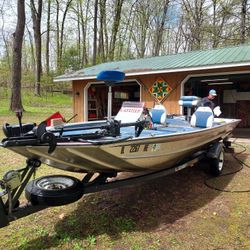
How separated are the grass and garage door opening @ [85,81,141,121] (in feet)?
32.5

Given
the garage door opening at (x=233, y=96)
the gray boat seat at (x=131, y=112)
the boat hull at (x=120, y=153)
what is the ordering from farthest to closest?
1. the garage door opening at (x=233, y=96)
2. the gray boat seat at (x=131, y=112)
3. the boat hull at (x=120, y=153)

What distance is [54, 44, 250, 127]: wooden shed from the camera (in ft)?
32.0

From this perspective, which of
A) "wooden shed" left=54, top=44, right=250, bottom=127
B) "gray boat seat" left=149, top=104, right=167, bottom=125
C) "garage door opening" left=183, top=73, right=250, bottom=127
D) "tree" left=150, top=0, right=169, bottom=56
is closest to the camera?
"gray boat seat" left=149, top=104, right=167, bottom=125

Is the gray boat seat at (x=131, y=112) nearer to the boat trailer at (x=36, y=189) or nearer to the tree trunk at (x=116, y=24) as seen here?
the boat trailer at (x=36, y=189)

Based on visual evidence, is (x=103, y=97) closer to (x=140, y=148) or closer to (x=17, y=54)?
(x=17, y=54)

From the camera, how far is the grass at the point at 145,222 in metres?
3.06

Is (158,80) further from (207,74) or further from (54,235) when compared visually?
(54,235)

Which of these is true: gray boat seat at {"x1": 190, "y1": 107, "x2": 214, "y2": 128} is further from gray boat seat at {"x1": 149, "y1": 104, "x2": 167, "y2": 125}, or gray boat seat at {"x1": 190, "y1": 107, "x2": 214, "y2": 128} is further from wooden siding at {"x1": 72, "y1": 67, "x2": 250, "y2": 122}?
wooden siding at {"x1": 72, "y1": 67, "x2": 250, "y2": 122}

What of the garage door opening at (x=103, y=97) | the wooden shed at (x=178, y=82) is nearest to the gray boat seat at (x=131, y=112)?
the wooden shed at (x=178, y=82)

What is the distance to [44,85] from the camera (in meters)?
25.5

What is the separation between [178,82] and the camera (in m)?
10.8

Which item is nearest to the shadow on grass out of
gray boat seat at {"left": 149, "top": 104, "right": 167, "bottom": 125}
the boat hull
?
the boat hull

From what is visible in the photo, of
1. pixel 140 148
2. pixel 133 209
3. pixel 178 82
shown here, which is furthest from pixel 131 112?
pixel 178 82

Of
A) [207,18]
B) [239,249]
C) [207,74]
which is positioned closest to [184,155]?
[239,249]
